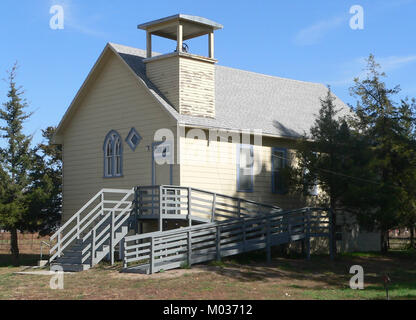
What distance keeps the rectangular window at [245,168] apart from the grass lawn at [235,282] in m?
2.91

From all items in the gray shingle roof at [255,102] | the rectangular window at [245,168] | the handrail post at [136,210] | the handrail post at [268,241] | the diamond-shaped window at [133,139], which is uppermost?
the gray shingle roof at [255,102]

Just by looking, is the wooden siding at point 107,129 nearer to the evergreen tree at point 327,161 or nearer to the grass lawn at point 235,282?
the grass lawn at point 235,282

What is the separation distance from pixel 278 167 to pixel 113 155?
7002 mm

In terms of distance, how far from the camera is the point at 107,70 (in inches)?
1059

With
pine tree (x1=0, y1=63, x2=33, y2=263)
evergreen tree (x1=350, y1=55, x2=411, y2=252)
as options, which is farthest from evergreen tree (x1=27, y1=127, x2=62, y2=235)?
evergreen tree (x1=350, y1=55, x2=411, y2=252)

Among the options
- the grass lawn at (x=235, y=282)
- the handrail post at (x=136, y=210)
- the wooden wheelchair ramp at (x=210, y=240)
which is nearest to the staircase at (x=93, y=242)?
the handrail post at (x=136, y=210)

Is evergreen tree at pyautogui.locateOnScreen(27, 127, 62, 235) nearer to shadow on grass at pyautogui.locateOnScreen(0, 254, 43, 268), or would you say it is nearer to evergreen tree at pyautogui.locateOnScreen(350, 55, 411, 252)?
shadow on grass at pyautogui.locateOnScreen(0, 254, 43, 268)

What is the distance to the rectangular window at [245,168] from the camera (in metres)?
25.8

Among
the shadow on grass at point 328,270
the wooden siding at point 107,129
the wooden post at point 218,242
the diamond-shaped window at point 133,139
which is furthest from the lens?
the diamond-shaped window at point 133,139

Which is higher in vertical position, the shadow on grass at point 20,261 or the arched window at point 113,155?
the arched window at point 113,155

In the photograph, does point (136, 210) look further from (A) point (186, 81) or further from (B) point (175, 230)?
(A) point (186, 81)
